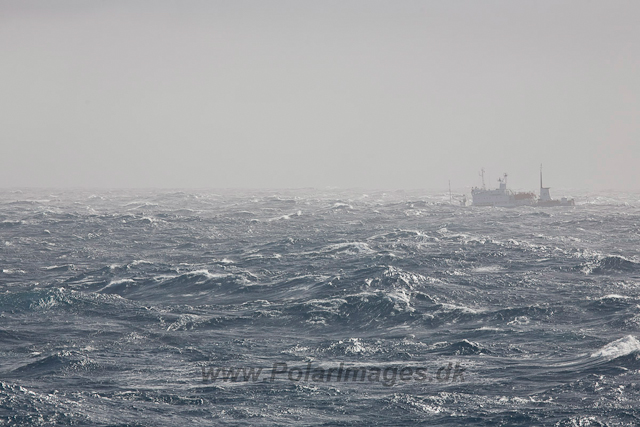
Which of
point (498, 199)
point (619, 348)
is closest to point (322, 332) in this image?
point (619, 348)

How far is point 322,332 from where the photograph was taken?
47.2 meters

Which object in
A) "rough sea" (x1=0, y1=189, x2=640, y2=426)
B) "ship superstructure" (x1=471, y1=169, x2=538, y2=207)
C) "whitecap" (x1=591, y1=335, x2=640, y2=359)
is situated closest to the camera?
"rough sea" (x1=0, y1=189, x2=640, y2=426)

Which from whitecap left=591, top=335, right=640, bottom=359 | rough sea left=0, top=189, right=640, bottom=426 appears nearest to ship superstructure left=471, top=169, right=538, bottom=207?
rough sea left=0, top=189, right=640, bottom=426

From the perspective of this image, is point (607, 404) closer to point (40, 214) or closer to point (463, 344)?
point (463, 344)

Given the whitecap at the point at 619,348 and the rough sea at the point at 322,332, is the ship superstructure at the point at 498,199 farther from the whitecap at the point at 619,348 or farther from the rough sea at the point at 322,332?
the whitecap at the point at 619,348

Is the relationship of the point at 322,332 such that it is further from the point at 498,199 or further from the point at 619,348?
the point at 498,199

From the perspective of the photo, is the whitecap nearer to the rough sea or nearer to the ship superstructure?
the rough sea

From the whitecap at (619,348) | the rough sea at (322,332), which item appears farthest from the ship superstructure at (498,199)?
the whitecap at (619,348)

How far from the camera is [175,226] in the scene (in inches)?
4921

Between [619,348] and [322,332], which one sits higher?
[619,348]

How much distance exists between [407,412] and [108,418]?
1452 cm

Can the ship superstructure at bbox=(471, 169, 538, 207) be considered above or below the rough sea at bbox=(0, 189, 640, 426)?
above

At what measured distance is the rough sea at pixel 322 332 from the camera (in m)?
31.2

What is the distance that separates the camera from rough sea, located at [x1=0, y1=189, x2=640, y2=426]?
31188 mm
